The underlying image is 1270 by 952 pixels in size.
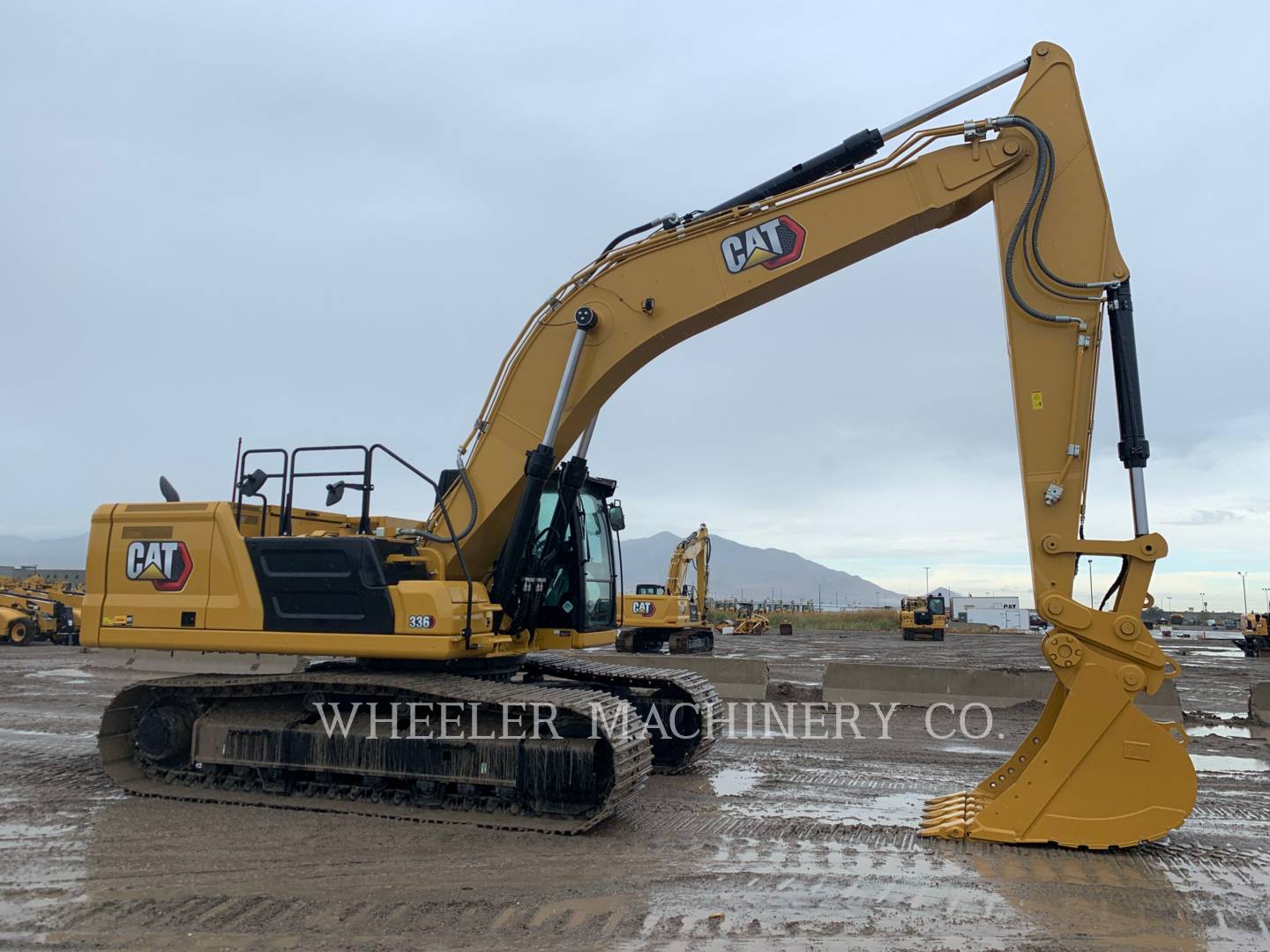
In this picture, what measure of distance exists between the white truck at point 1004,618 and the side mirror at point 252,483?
68.1 m

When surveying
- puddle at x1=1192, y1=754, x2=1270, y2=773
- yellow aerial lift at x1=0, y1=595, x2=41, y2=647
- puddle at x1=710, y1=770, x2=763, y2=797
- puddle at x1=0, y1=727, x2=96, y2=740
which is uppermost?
yellow aerial lift at x1=0, y1=595, x2=41, y2=647

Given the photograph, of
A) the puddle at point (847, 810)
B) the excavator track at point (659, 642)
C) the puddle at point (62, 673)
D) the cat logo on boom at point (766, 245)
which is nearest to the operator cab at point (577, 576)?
the puddle at point (847, 810)

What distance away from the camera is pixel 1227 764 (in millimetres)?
9477

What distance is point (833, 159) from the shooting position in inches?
290

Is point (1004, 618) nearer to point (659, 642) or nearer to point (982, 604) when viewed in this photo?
point (982, 604)

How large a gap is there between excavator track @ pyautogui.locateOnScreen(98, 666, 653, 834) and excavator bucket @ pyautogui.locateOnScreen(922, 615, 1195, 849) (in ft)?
8.13

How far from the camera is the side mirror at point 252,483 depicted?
803 cm

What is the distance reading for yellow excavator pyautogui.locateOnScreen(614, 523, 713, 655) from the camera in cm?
2580

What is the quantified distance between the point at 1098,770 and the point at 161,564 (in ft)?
23.5

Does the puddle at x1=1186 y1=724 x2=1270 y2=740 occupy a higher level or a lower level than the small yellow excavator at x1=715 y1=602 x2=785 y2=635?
lower

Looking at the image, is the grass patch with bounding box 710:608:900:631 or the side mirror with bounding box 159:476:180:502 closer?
the side mirror with bounding box 159:476:180:502

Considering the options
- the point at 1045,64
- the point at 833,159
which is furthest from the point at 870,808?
the point at 1045,64

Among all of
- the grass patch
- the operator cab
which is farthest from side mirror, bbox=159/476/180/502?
the grass patch

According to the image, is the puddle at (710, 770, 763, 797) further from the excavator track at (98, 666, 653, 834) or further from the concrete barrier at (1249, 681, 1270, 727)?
the concrete barrier at (1249, 681, 1270, 727)
